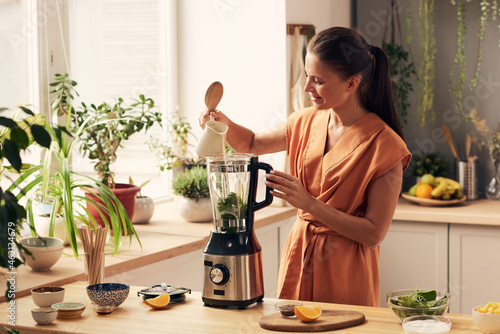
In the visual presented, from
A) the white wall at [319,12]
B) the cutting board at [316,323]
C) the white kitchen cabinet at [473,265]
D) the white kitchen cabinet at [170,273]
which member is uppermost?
the white wall at [319,12]

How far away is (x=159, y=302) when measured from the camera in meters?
1.68

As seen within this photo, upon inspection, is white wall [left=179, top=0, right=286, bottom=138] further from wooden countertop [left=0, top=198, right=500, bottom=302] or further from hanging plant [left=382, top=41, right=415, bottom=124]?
hanging plant [left=382, top=41, right=415, bottom=124]

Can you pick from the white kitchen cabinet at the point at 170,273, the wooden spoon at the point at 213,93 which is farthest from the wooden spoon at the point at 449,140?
the wooden spoon at the point at 213,93

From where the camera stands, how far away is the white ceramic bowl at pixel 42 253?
204 cm

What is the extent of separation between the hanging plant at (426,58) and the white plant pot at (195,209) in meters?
1.51

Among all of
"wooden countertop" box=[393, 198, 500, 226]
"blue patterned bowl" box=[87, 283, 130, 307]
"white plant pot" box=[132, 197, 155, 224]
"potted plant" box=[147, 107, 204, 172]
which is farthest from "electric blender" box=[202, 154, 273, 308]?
"wooden countertop" box=[393, 198, 500, 226]

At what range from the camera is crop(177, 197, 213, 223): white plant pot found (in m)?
2.90

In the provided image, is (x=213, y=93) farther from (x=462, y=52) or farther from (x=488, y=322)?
(x=462, y=52)

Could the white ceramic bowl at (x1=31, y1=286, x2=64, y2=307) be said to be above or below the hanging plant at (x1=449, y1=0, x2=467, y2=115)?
below

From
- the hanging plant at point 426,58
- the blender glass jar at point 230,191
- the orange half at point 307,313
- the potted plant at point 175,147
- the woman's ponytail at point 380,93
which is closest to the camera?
the orange half at point 307,313

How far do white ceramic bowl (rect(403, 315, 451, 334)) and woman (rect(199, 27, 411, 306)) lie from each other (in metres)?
0.43

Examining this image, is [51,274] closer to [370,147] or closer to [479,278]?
[370,147]

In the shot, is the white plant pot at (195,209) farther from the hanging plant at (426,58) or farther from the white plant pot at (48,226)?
the hanging plant at (426,58)

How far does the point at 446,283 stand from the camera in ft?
10.9
